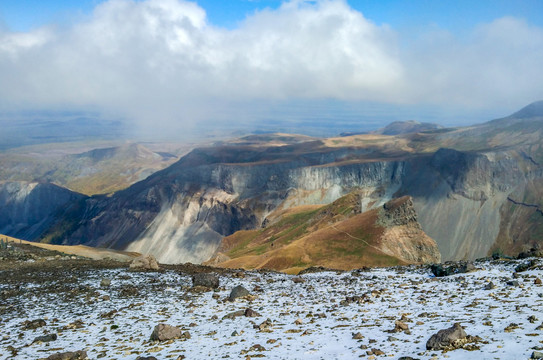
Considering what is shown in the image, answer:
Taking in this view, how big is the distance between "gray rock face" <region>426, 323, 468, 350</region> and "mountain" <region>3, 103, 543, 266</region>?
93503 mm

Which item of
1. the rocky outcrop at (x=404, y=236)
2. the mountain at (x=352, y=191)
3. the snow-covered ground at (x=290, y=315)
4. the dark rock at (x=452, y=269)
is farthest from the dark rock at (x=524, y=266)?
the mountain at (x=352, y=191)

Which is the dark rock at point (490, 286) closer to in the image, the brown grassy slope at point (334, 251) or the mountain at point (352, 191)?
the brown grassy slope at point (334, 251)

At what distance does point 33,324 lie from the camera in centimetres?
1689

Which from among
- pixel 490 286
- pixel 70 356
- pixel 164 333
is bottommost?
pixel 70 356

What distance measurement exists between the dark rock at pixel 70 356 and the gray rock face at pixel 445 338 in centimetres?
1071

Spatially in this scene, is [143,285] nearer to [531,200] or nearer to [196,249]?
[196,249]

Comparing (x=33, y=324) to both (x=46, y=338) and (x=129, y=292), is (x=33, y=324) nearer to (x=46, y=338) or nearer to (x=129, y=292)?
(x=46, y=338)

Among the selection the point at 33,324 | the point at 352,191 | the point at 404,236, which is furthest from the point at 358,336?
the point at 352,191

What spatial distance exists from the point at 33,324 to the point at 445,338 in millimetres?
15692

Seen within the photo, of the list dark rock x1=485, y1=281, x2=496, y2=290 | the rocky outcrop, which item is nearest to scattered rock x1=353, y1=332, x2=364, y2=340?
dark rock x1=485, y1=281, x2=496, y2=290

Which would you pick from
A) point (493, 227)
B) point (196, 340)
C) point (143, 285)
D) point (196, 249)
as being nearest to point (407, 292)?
point (196, 340)

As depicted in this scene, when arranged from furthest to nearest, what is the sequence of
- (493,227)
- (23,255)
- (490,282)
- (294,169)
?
(294,169), (493,227), (23,255), (490,282)

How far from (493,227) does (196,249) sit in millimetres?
83961

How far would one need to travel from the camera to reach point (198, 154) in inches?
7377
